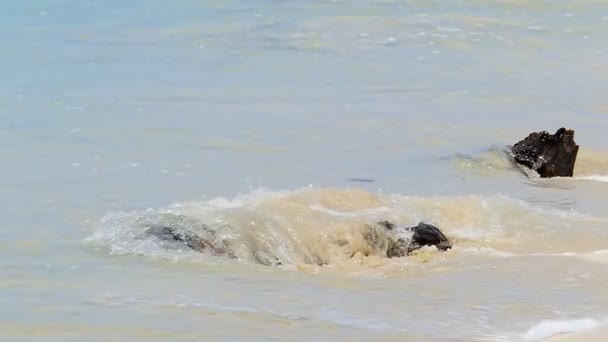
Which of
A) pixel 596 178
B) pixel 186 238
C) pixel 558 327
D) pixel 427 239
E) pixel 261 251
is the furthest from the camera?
pixel 596 178

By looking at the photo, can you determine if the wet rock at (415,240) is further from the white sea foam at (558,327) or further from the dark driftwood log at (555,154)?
the dark driftwood log at (555,154)

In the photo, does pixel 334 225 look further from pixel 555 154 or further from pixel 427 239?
pixel 555 154

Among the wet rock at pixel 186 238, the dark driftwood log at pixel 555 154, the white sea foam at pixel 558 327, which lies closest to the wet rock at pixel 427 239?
the wet rock at pixel 186 238

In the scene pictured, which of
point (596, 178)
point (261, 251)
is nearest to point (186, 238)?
point (261, 251)

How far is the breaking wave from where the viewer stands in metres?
6.45

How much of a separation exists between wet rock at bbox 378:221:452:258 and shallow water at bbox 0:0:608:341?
10 cm

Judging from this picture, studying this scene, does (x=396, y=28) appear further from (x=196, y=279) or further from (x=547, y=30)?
(x=196, y=279)

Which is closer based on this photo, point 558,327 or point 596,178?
point 558,327

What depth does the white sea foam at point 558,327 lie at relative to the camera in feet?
15.2

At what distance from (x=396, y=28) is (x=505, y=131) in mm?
9018

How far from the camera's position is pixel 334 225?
7.02 m

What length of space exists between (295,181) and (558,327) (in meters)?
4.20

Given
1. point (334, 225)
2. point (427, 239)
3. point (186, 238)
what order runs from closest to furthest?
point (186, 238) < point (427, 239) < point (334, 225)

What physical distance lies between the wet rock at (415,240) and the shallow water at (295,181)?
0.32 ft
